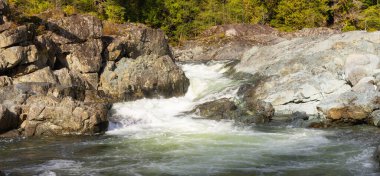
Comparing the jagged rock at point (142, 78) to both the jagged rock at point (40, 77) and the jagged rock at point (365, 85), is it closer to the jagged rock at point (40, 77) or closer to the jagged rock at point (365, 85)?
the jagged rock at point (40, 77)

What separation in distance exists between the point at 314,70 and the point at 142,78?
39.3 ft

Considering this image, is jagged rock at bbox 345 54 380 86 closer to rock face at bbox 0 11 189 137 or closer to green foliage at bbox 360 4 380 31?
rock face at bbox 0 11 189 137

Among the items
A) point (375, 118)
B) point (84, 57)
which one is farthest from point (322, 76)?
point (84, 57)

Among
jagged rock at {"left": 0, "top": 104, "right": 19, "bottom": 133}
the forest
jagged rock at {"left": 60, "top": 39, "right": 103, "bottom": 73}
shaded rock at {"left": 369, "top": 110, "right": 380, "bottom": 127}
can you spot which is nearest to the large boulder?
jagged rock at {"left": 60, "top": 39, "right": 103, "bottom": 73}

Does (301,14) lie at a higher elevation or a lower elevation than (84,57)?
higher

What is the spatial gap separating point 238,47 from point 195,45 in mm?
7161

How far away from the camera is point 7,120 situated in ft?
71.3

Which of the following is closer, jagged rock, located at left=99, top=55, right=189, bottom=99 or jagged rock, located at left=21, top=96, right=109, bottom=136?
jagged rock, located at left=21, top=96, right=109, bottom=136

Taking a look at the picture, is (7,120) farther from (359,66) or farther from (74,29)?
(359,66)

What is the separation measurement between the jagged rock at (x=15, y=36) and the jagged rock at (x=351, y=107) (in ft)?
58.2

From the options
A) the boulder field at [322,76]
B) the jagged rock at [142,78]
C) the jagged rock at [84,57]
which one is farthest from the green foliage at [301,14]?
the jagged rock at [84,57]

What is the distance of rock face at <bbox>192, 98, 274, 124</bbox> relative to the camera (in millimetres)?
25453

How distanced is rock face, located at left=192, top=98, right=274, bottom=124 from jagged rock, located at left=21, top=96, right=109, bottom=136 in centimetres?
746

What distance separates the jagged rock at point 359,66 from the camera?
91.5ft
